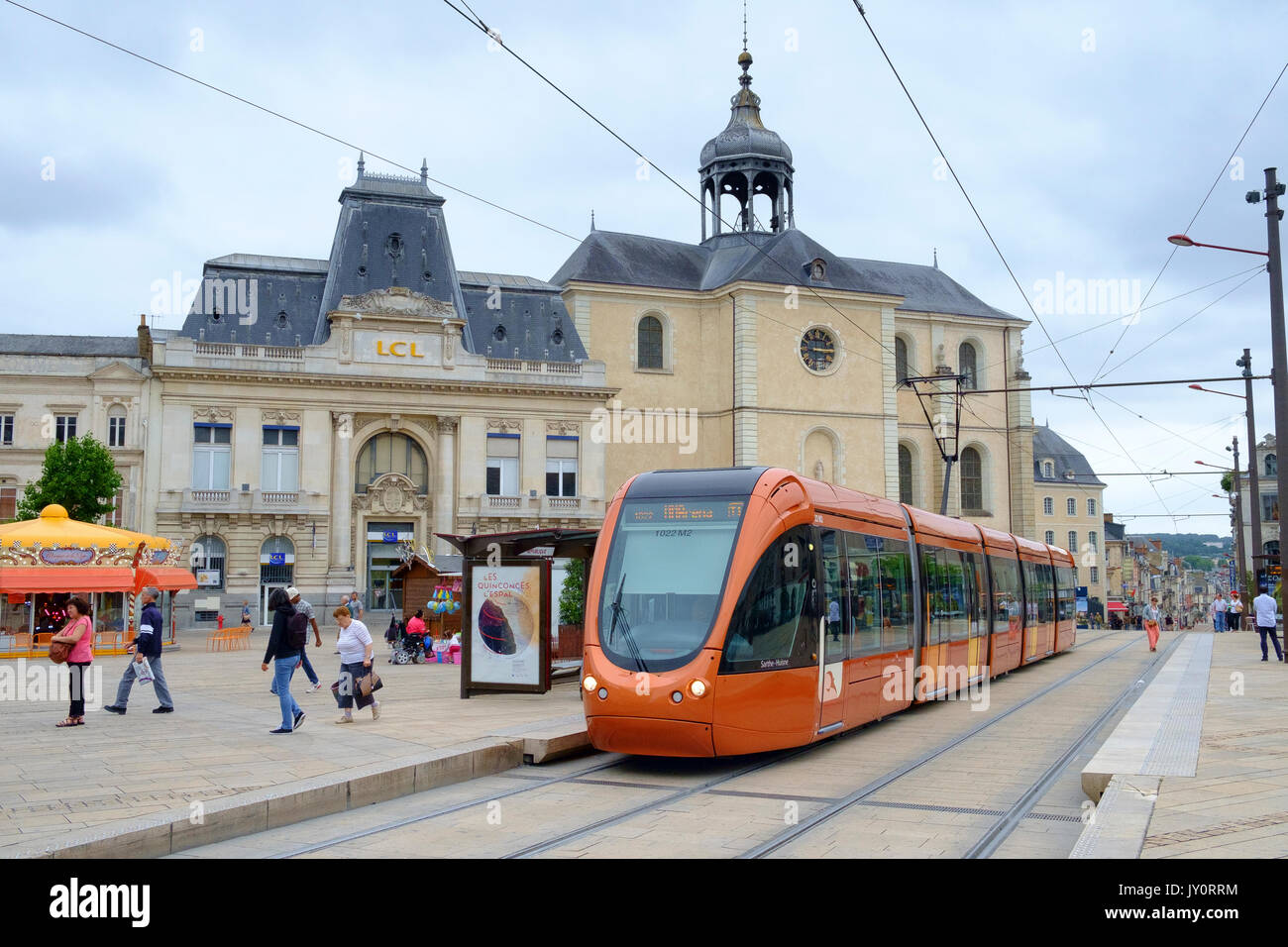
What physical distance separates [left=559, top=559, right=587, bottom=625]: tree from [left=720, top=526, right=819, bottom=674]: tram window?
9.83 meters

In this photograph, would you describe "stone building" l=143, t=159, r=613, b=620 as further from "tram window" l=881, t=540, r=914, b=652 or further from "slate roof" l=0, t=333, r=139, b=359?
"tram window" l=881, t=540, r=914, b=652

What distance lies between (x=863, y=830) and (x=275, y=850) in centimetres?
423

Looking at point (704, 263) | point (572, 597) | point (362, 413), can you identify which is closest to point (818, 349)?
point (704, 263)

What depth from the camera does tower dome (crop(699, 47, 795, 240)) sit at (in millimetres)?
57656

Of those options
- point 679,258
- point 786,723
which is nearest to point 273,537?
point 679,258

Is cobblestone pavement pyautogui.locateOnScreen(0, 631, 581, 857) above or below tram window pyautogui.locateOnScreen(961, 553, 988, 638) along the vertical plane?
below

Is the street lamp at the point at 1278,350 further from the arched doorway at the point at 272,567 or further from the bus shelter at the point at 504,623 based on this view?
the arched doorway at the point at 272,567

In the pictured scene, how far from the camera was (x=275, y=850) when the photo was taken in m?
8.19

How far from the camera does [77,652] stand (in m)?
14.8

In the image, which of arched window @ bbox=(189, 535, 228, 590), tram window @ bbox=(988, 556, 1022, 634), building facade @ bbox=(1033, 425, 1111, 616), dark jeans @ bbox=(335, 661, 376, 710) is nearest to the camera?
dark jeans @ bbox=(335, 661, 376, 710)

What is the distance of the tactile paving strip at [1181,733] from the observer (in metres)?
10.0

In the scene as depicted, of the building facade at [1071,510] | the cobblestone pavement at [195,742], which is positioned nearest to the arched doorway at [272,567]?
the cobblestone pavement at [195,742]

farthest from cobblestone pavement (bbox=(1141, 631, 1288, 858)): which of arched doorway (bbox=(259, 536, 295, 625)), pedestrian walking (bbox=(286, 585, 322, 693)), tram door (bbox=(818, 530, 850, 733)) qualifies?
arched doorway (bbox=(259, 536, 295, 625))

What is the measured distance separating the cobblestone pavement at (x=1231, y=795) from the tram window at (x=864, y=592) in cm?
373
